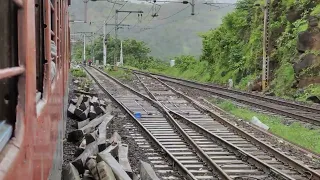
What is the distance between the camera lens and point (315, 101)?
17750mm

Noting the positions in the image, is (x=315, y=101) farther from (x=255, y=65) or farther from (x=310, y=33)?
(x=255, y=65)

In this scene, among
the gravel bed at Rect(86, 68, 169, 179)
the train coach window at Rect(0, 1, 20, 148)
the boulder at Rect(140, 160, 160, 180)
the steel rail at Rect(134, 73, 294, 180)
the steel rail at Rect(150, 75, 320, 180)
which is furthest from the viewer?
the gravel bed at Rect(86, 68, 169, 179)

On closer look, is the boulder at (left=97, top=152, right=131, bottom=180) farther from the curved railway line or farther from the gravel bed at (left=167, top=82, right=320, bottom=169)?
the gravel bed at (left=167, top=82, right=320, bottom=169)

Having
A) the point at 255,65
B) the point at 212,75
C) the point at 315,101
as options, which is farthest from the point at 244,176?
the point at 212,75

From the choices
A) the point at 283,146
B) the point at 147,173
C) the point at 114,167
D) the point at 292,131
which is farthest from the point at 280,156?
the point at 114,167

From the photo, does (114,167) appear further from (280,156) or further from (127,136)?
(127,136)

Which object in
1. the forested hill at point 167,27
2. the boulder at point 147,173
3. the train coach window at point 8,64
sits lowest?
the boulder at point 147,173

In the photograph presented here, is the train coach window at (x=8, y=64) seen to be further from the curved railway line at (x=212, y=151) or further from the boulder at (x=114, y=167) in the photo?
the curved railway line at (x=212, y=151)

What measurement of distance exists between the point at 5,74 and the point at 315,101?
A: 17.8m

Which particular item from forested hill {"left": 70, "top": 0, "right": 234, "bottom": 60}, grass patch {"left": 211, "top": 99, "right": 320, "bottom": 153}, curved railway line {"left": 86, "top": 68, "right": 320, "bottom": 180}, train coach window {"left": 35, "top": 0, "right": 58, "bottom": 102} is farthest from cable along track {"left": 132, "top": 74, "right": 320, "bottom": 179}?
forested hill {"left": 70, "top": 0, "right": 234, "bottom": 60}

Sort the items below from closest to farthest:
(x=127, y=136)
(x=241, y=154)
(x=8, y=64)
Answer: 1. (x=8, y=64)
2. (x=241, y=154)
3. (x=127, y=136)

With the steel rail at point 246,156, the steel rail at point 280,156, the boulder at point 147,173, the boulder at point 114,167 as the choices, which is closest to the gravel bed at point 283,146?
the steel rail at point 280,156

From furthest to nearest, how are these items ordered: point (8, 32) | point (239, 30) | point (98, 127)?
point (239, 30)
point (98, 127)
point (8, 32)

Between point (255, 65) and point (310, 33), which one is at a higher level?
point (310, 33)
